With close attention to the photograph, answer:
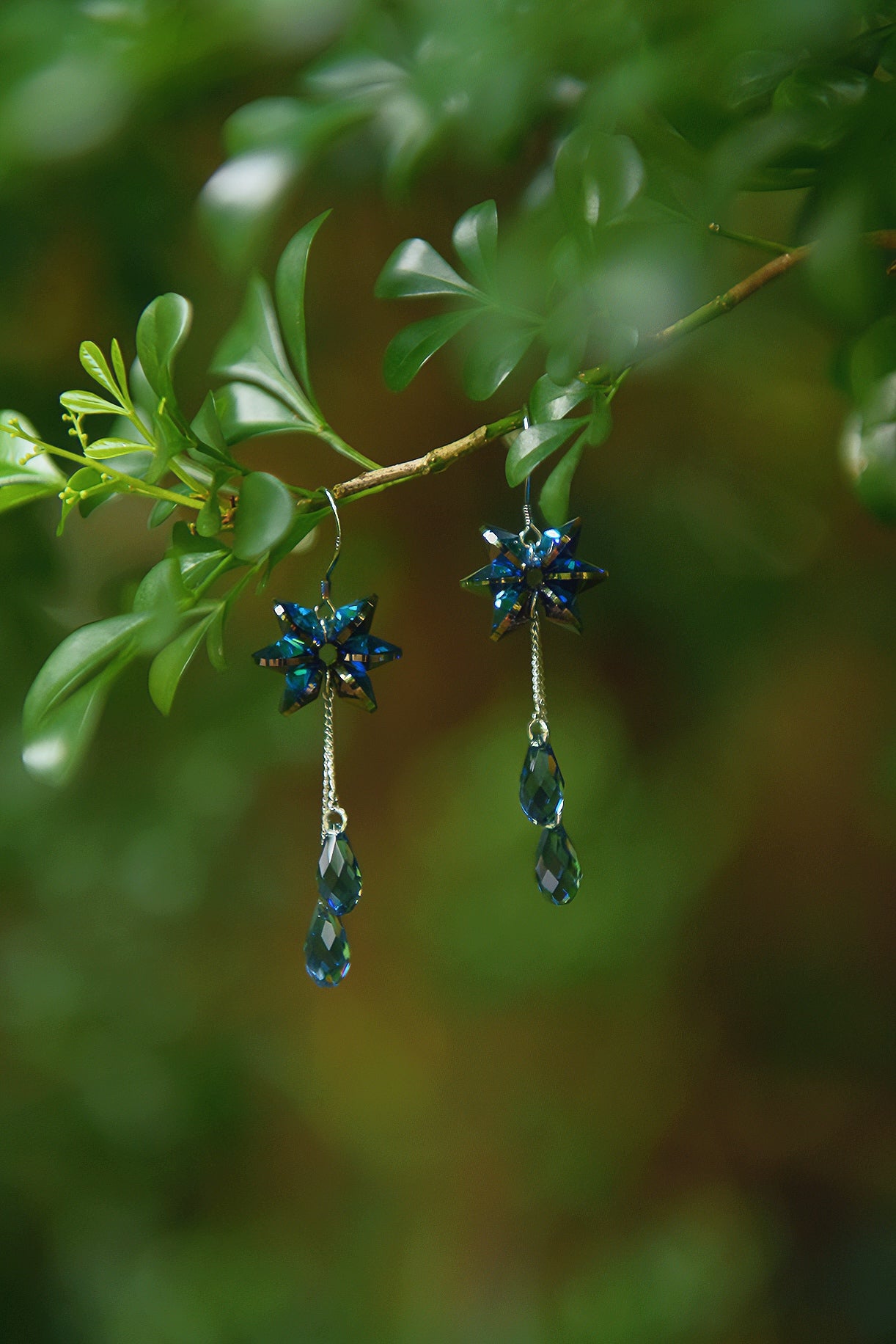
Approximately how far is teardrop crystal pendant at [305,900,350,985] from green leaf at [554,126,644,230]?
0.34 meters

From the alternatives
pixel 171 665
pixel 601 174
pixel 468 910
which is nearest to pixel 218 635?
pixel 171 665

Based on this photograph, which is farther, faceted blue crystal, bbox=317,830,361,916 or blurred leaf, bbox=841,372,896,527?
faceted blue crystal, bbox=317,830,361,916

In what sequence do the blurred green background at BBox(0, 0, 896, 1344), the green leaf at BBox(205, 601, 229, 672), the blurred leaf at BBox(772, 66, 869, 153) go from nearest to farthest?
the blurred leaf at BBox(772, 66, 869, 153), the green leaf at BBox(205, 601, 229, 672), the blurred green background at BBox(0, 0, 896, 1344)

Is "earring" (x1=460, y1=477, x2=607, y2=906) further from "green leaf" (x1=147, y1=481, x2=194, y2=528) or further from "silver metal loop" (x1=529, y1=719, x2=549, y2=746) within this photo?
"green leaf" (x1=147, y1=481, x2=194, y2=528)

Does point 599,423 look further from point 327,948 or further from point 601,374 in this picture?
point 327,948

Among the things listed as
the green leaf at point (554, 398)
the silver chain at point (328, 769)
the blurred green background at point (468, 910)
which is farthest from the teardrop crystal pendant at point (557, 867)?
the blurred green background at point (468, 910)

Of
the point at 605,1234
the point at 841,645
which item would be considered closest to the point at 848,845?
the point at 841,645

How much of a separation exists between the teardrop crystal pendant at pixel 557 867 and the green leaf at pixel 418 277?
271 millimetres

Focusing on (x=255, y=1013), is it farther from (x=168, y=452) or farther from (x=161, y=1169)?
(x=168, y=452)

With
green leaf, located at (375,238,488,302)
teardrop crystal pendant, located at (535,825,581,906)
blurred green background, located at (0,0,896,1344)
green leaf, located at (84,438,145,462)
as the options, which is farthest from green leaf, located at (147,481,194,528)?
blurred green background, located at (0,0,896,1344)

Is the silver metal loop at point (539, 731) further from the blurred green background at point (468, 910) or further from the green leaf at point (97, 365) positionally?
the blurred green background at point (468, 910)

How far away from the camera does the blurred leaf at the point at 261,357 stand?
23.0 inches

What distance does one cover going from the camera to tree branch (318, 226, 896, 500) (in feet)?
1.61

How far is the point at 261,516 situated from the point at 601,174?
186 mm
